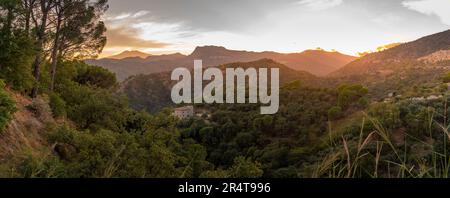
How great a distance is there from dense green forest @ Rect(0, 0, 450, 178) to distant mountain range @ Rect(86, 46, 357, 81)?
1230 inches

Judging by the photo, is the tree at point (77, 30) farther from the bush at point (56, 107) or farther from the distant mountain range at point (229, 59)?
the distant mountain range at point (229, 59)

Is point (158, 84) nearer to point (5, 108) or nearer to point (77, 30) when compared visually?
point (77, 30)

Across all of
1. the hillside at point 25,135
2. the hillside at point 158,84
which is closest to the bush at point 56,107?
the hillside at point 25,135

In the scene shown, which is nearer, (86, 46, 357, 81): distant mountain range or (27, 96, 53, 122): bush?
(27, 96, 53, 122): bush

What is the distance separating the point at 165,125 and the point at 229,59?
77642mm

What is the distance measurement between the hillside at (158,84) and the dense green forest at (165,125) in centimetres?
1131

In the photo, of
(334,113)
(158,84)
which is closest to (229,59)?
(158,84)

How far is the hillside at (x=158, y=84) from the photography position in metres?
61.1

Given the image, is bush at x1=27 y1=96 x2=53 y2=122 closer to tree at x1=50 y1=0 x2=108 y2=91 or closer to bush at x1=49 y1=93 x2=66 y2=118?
bush at x1=49 y1=93 x2=66 y2=118

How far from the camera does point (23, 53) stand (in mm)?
16312

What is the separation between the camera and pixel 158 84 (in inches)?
2685

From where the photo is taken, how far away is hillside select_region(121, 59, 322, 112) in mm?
61094

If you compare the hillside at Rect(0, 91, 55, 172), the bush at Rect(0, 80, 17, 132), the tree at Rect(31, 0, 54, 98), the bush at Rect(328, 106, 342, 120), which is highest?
the tree at Rect(31, 0, 54, 98)

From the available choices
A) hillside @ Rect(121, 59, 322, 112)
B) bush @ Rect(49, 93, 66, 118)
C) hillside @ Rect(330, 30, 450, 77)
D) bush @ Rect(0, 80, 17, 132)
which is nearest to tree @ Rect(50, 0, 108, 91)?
bush @ Rect(49, 93, 66, 118)
